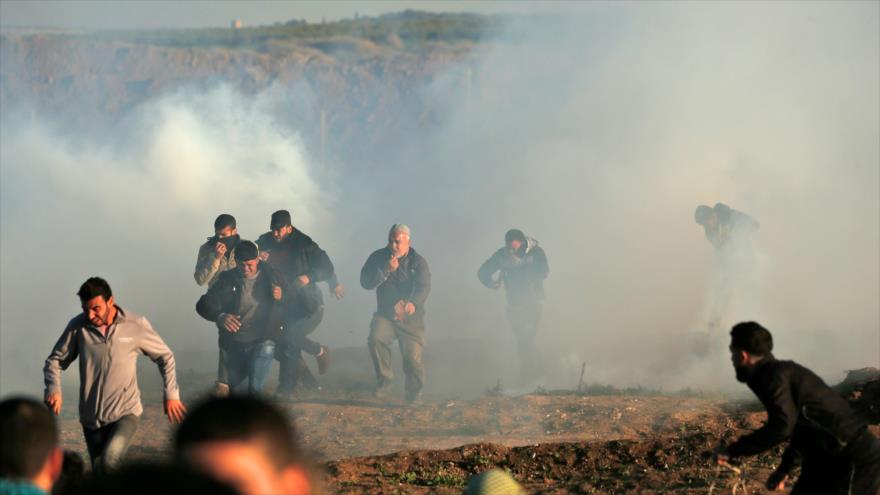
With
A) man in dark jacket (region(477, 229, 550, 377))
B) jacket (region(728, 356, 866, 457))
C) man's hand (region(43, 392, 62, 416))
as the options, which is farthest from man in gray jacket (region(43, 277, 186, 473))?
man in dark jacket (region(477, 229, 550, 377))

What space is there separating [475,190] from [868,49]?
883cm

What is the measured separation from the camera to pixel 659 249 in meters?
22.8

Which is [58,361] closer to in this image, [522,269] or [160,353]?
[160,353]

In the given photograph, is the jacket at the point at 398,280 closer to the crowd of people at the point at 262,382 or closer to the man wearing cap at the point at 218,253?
the crowd of people at the point at 262,382

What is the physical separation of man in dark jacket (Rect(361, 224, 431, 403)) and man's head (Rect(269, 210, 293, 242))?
3.05 ft

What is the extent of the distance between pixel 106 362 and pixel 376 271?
6.03 m

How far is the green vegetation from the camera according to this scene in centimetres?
5309

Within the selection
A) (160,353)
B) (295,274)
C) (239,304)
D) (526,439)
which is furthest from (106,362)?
(295,274)

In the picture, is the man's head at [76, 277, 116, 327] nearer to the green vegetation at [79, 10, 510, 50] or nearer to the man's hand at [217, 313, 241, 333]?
the man's hand at [217, 313, 241, 333]

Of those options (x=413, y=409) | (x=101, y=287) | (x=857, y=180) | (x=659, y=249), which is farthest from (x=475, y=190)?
(x=101, y=287)

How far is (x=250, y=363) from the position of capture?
1195 cm

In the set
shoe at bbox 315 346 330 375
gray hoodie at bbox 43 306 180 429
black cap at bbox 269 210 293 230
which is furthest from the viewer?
shoe at bbox 315 346 330 375

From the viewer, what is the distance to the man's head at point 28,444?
3.29 metres

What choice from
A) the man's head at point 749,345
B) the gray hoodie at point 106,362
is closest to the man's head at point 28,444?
the man's head at point 749,345
